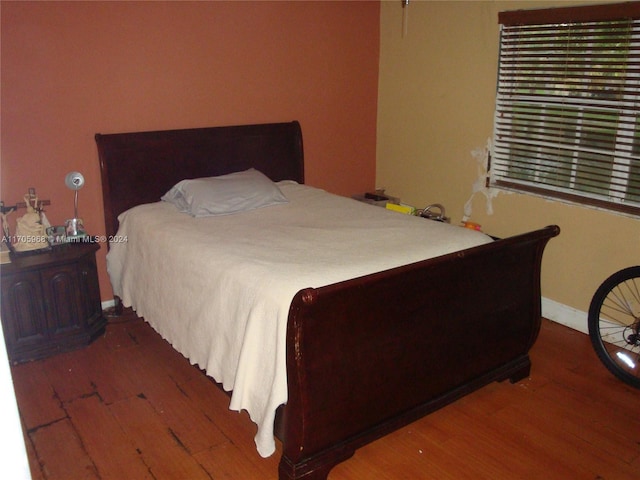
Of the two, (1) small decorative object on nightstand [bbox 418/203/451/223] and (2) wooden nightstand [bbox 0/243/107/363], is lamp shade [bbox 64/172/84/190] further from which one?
(1) small decorative object on nightstand [bbox 418/203/451/223]

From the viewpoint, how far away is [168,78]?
3670 millimetres

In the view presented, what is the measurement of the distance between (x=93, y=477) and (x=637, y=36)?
10.9 ft

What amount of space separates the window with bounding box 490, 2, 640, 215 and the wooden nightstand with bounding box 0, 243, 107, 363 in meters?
2.68

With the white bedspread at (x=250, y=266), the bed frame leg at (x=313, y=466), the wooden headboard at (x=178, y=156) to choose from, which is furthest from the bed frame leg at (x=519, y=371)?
the wooden headboard at (x=178, y=156)

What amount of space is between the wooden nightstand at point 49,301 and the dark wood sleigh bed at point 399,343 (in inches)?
63.5

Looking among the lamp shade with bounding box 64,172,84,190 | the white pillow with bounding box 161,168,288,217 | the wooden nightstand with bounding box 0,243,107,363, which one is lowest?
the wooden nightstand with bounding box 0,243,107,363

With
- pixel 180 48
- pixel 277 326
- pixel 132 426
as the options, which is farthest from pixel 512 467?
pixel 180 48

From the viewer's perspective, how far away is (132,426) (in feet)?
8.54

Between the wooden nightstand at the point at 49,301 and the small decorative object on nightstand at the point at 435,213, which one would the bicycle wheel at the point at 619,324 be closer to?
the small decorative object on nightstand at the point at 435,213

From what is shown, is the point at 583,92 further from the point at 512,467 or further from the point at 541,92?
the point at 512,467

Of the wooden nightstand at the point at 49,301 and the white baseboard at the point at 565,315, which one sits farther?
the white baseboard at the point at 565,315

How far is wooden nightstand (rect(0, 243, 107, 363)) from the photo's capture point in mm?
3039

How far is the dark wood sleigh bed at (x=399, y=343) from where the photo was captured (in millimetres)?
2078

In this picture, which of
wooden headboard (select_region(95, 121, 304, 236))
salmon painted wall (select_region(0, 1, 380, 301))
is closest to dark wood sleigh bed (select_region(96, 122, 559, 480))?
wooden headboard (select_region(95, 121, 304, 236))
